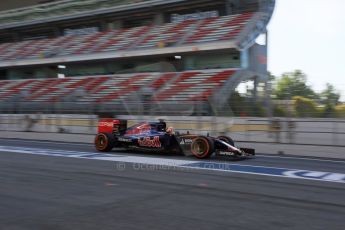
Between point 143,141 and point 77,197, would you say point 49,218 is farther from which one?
point 143,141

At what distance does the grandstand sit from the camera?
25.4 metres

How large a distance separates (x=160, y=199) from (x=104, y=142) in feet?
22.6

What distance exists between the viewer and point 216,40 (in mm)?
27672

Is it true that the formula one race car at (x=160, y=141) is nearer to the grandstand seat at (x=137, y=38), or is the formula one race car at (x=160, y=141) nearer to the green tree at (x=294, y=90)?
the green tree at (x=294, y=90)

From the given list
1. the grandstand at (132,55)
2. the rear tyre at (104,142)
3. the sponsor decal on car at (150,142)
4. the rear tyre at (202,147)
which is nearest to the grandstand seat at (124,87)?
the grandstand at (132,55)

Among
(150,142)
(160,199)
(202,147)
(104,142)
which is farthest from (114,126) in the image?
(160,199)

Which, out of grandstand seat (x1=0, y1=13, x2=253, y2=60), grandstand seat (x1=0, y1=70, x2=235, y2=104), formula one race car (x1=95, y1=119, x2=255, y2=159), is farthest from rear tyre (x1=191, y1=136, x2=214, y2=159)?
grandstand seat (x1=0, y1=13, x2=253, y2=60)

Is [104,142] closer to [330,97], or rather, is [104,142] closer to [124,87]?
[330,97]

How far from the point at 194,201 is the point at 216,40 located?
2210 centimetres

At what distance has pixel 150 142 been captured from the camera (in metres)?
12.2

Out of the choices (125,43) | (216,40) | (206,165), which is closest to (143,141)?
(206,165)

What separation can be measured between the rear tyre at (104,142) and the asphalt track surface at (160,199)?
115 inches

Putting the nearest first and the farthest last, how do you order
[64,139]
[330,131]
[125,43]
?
[330,131] < [64,139] < [125,43]

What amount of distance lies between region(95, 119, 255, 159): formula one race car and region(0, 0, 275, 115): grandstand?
6.17 m
